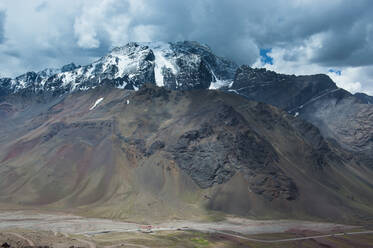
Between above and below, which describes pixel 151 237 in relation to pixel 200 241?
above

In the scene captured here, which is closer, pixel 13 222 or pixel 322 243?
pixel 322 243

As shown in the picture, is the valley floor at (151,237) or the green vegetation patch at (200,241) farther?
the green vegetation patch at (200,241)

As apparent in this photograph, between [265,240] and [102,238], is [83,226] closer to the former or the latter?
[102,238]

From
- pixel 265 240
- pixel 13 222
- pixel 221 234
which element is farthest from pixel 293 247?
pixel 13 222

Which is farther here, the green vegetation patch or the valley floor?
the green vegetation patch

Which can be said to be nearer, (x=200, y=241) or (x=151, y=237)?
(x=200, y=241)

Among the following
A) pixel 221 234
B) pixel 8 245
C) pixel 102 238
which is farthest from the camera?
pixel 221 234

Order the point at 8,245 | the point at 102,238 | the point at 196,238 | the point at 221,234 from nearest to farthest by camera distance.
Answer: the point at 8,245 < the point at 102,238 < the point at 196,238 < the point at 221,234

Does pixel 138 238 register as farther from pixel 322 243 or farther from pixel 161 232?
pixel 322 243

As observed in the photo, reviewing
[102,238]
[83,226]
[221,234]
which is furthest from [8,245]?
[221,234]
